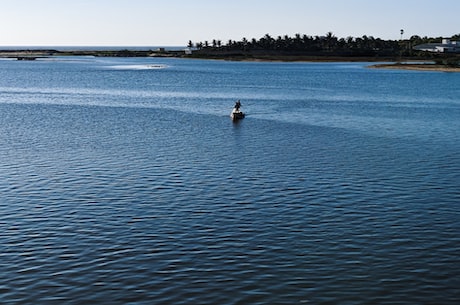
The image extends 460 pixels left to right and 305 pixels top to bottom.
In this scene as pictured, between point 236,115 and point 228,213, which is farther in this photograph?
point 236,115

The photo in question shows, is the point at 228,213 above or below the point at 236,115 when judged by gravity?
below

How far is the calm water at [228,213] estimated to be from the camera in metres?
25.6

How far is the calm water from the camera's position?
25562 mm

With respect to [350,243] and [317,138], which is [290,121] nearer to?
[317,138]

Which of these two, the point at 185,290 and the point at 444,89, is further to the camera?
the point at 444,89

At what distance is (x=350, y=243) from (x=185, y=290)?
33.4ft

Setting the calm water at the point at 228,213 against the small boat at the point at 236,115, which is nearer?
the calm water at the point at 228,213

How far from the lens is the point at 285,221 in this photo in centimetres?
3412

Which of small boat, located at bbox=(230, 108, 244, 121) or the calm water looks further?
small boat, located at bbox=(230, 108, 244, 121)

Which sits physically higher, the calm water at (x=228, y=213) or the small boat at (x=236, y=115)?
the small boat at (x=236, y=115)

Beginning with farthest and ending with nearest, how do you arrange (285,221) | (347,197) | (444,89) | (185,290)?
(444,89) < (347,197) < (285,221) < (185,290)

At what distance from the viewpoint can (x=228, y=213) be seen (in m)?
35.8

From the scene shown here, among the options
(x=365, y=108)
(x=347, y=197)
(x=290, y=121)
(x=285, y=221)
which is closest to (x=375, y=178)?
(x=347, y=197)

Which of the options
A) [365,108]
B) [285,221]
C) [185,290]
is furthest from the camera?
[365,108]
